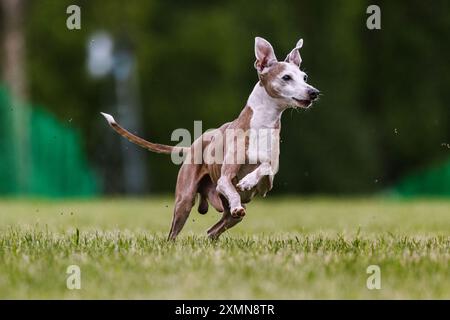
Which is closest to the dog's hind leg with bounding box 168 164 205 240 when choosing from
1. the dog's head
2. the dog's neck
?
the dog's neck

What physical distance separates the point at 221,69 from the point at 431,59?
26.3 ft

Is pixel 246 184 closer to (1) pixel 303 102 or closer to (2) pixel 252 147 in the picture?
(2) pixel 252 147

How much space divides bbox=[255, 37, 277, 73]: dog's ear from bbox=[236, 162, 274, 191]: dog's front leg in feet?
2.92

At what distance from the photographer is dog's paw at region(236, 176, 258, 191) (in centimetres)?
717

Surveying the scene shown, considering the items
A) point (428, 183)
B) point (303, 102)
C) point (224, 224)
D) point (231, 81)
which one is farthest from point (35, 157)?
point (303, 102)

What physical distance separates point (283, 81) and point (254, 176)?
86 centimetres

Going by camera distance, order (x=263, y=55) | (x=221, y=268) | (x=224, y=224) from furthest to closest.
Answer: (x=224, y=224), (x=263, y=55), (x=221, y=268)

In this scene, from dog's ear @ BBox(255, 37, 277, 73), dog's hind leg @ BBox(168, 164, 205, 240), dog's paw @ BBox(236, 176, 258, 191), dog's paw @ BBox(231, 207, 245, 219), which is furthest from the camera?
dog's hind leg @ BBox(168, 164, 205, 240)

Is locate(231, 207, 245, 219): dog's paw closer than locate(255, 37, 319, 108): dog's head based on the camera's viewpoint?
Yes

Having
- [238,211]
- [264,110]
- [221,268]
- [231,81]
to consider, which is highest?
[231,81]

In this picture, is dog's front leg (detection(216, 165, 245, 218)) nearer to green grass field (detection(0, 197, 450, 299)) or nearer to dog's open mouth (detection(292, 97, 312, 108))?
green grass field (detection(0, 197, 450, 299))

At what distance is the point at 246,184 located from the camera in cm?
717
